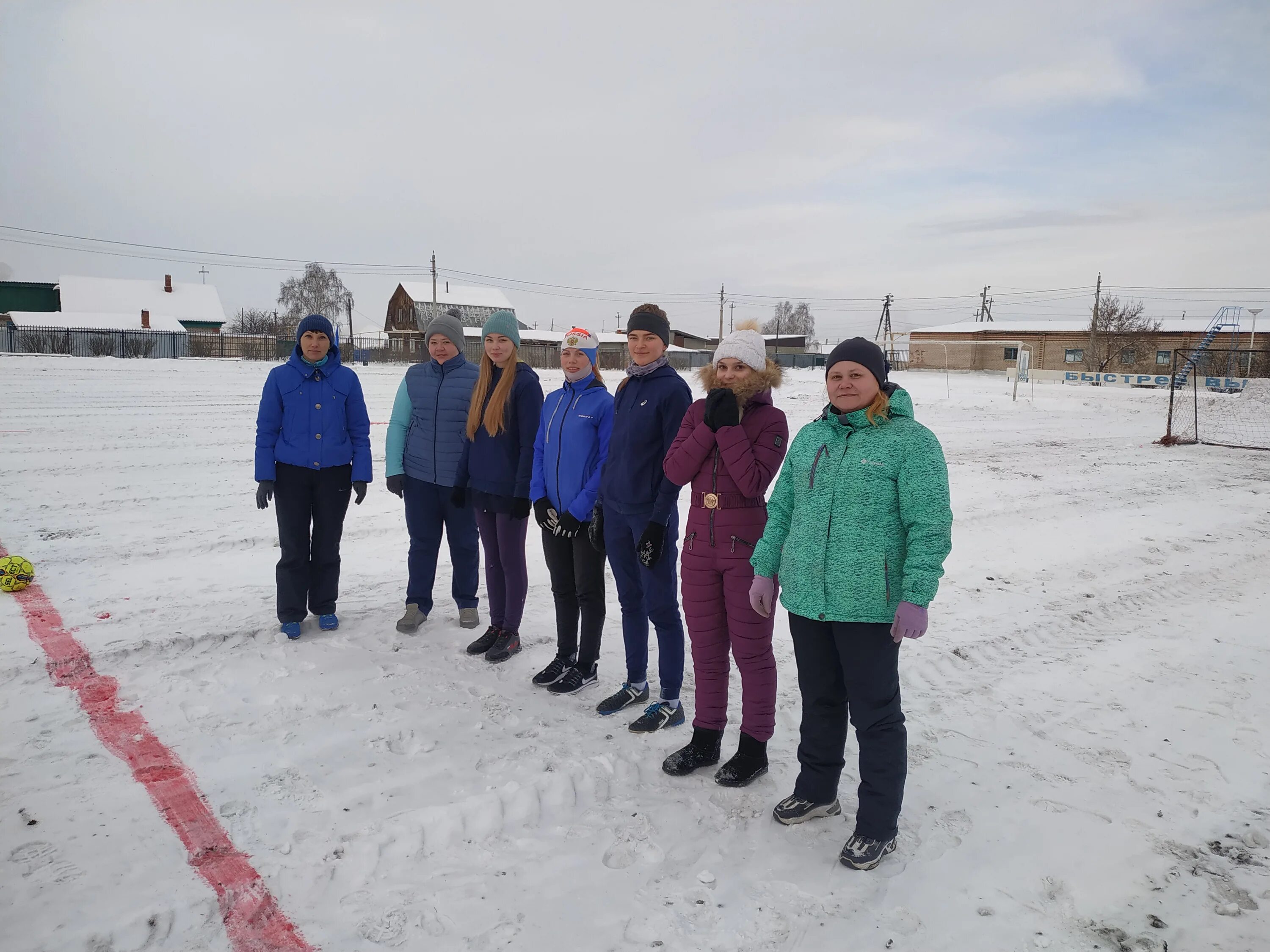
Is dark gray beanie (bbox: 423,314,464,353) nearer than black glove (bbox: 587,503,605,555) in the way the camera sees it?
No

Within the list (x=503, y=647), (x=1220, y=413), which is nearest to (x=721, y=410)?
(x=503, y=647)

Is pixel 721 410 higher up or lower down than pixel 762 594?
higher up

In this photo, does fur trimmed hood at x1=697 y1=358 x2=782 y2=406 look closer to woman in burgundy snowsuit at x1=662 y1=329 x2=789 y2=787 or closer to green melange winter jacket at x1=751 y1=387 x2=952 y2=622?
woman in burgundy snowsuit at x1=662 y1=329 x2=789 y2=787

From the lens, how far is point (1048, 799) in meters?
3.01

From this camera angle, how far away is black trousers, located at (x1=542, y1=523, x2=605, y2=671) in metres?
3.87

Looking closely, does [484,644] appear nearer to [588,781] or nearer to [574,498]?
[574,498]

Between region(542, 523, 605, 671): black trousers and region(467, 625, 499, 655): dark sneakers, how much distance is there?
20.9 inches

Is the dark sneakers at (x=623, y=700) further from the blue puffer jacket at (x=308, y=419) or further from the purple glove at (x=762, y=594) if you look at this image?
the blue puffer jacket at (x=308, y=419)

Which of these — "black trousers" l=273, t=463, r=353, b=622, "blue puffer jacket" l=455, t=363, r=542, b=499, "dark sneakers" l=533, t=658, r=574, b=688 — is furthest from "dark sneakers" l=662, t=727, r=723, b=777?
"black trousers" l=273, t=463, r=353, b=622

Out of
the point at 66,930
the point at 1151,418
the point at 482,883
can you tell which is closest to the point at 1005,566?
the point at 482,883

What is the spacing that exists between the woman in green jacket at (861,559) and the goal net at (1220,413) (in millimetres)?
13648

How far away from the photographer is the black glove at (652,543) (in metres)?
3.30

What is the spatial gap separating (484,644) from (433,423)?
4.67ft

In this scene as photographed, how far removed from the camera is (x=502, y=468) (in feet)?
13.9
